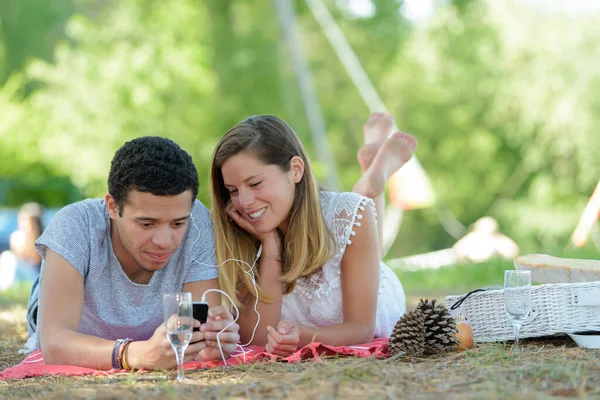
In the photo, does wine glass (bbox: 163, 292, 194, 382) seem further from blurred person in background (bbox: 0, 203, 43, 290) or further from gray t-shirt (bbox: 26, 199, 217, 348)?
blurred person in background (bbox: 0, 203, 43, 290)

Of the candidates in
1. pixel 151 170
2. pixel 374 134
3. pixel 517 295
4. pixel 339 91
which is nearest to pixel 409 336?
pixel 517 295

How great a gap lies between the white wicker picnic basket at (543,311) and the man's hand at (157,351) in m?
1.61

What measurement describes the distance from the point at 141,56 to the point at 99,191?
4127 mm

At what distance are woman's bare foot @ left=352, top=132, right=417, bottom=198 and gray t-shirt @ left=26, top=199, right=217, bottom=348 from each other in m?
1.86

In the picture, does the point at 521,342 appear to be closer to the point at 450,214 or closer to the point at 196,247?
the point at 196,247

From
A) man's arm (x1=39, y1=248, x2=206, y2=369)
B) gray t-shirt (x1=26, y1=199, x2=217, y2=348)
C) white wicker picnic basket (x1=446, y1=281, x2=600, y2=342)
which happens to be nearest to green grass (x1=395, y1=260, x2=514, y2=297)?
white wicker picnic basket (x1=446, y1=281, x2=600, y2=342)

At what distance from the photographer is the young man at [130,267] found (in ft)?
11.4

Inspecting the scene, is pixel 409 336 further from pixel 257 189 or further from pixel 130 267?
pixel 130 267

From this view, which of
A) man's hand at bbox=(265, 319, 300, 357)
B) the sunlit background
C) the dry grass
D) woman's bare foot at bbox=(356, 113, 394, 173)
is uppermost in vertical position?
the sunlit background

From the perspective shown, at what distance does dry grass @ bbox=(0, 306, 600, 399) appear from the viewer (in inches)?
108

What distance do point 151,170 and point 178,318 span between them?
2.37 ft

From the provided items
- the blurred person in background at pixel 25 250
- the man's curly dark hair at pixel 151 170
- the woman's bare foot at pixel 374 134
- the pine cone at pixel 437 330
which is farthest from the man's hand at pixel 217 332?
the blurred person in background at pixel 25 250

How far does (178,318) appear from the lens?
3.09 meters

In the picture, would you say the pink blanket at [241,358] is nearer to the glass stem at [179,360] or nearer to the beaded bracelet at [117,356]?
the beaded bracelet at [117,356]
